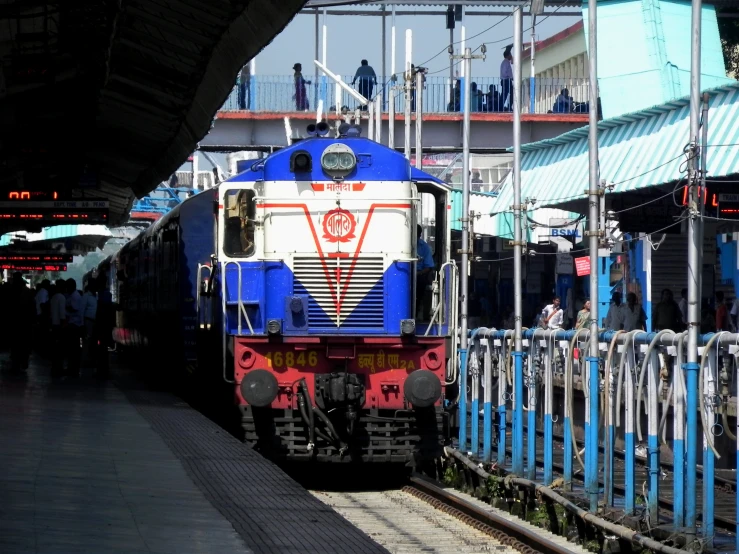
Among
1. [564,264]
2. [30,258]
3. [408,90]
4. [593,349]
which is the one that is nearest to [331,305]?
[593,349]

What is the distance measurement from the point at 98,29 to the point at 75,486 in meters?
8.99

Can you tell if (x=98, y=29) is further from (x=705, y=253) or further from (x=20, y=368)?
(x=705, y=253)

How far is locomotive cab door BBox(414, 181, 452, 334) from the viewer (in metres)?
Answer: 15.8

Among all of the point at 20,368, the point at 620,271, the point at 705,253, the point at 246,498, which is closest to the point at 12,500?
the point at 246,498

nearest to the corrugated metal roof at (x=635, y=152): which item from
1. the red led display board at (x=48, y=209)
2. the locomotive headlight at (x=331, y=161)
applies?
the locomotive headlight at (x=331, y=161)

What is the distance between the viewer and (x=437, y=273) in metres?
16.3

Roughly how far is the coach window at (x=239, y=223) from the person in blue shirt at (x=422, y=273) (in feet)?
6.45

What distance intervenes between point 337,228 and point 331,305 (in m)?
0.88

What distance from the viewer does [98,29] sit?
17.9 m

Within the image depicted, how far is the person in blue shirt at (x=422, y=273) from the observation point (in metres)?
16.2

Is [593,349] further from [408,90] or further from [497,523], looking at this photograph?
[408,90]

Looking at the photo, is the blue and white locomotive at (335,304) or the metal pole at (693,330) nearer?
the metal pole at (693,330)

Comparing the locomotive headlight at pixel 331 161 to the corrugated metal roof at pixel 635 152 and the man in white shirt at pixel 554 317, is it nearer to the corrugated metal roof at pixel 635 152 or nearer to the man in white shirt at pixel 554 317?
the corrugated metal roof at pixel 635 152

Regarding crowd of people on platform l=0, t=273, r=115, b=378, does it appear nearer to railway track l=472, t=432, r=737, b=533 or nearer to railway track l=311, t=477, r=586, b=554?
railway track l=472, t=432, r=737, b=533
